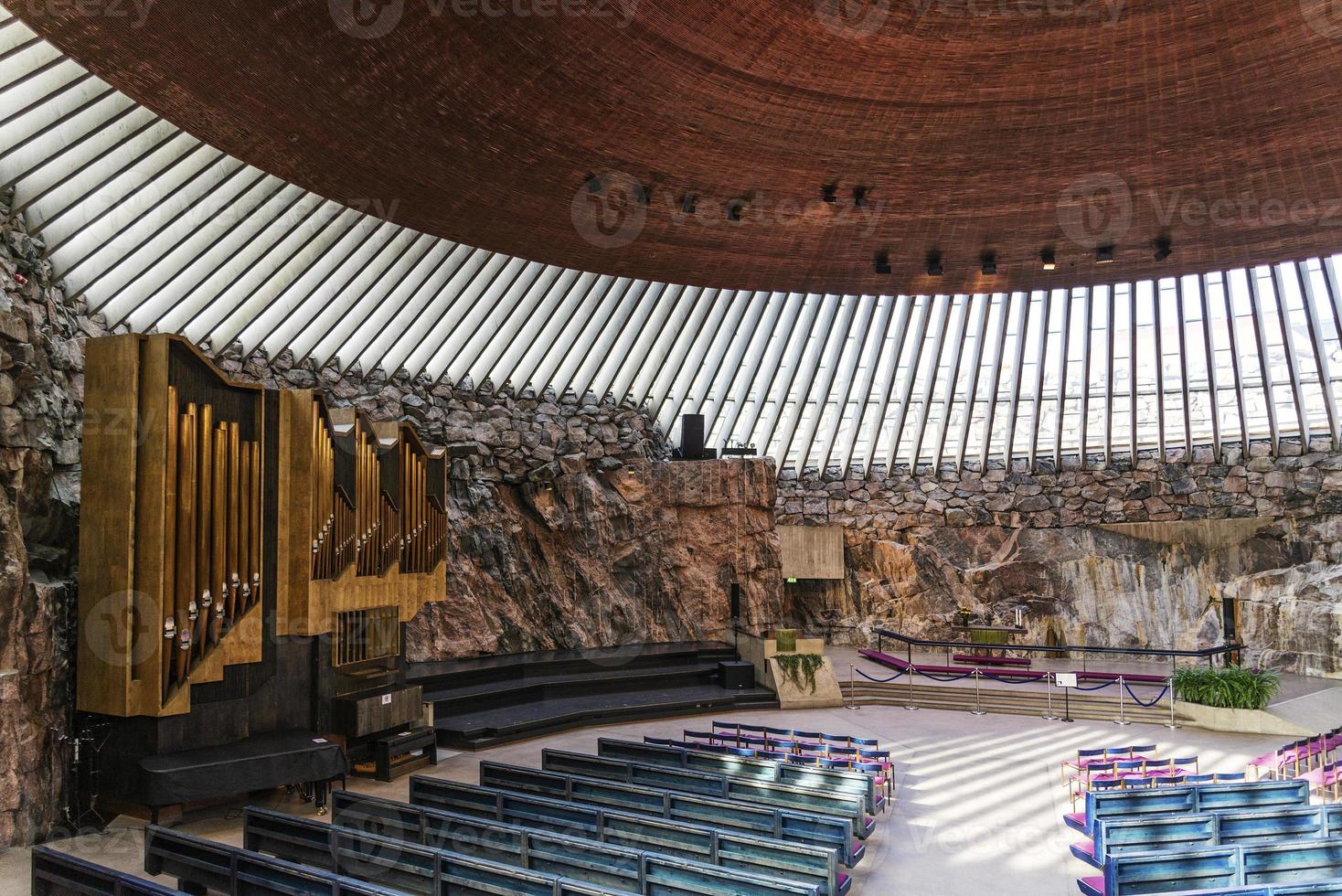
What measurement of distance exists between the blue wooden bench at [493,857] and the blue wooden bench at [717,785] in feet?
5.28

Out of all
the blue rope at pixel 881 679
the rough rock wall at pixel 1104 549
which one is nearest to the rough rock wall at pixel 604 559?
the rough rock wall at pixel 1104 549

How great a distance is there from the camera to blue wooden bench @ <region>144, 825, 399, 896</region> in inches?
192

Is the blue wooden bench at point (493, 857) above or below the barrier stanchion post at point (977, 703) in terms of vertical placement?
above

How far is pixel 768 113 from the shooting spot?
7.62 metres

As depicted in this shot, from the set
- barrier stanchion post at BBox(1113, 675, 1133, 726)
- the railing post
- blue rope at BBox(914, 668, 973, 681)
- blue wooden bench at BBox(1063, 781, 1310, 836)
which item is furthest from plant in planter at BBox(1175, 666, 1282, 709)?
blue wooden bench at BBox(1063, 781, 1310, 836)

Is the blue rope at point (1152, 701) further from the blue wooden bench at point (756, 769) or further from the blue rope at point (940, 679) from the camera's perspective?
the blue wooden bench at point (756, 769)

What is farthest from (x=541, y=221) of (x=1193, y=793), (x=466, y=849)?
(x=1193, y=793)

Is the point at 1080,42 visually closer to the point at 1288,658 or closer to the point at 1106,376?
the point at 1106,376

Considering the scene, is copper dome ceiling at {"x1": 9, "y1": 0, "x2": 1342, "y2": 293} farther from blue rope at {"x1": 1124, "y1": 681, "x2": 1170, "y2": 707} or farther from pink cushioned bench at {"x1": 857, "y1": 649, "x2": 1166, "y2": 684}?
pink cushioned bench at {"x1": 857, "y1": 649, "x2": 1166, "y2": 684}

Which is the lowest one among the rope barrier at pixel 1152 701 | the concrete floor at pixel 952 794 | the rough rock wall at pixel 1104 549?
the concrete floor at pixel 952 794

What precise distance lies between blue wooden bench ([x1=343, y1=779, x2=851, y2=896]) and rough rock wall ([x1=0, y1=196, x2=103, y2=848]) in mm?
2724

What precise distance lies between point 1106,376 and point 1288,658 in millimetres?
5840

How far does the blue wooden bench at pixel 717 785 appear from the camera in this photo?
22.5 feet

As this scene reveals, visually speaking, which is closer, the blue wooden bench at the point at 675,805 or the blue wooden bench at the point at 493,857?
the blue wooden bench at the point at 493,857
